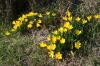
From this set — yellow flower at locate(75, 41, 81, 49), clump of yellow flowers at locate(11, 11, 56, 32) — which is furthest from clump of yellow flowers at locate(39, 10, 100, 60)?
clump of yellow flowers at locate(11, 11, 56, 32)

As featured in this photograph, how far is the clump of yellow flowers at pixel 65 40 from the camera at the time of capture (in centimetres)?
411

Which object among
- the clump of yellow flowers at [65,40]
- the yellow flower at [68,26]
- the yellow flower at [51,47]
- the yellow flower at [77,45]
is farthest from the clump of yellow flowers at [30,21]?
the yellow flower at [77,45]

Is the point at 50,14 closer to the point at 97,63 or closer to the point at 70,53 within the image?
the point at 70,53

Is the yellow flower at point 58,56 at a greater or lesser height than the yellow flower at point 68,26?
lesser

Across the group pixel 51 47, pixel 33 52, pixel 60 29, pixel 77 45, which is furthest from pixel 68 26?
pixel 33 52

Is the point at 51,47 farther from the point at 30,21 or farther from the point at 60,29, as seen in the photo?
the point at 30,21

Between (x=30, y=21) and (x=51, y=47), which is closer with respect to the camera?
(x=51, y=47)

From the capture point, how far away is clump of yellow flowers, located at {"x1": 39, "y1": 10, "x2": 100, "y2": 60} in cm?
411

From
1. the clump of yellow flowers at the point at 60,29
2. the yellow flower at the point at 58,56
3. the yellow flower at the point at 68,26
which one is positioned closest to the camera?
the yellow flower at the point at 58,56

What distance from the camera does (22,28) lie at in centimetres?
468

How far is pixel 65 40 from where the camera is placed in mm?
4195

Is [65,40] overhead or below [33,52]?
overhead

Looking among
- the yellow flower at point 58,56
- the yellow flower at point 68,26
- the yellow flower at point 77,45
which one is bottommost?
the yellow flower at point 58,56

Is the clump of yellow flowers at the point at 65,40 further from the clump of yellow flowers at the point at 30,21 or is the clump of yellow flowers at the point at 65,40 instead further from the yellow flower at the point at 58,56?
the clump of yellow flowers at the point at 30,21
